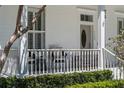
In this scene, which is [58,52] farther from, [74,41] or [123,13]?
[123,13]

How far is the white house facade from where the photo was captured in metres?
14.1

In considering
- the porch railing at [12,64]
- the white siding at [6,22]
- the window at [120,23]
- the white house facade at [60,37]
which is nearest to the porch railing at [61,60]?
the white house facade at [60,37]

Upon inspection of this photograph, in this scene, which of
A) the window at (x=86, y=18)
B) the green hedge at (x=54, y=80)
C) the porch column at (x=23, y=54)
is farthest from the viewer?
the window at (x=86, y=18)

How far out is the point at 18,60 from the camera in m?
13.9

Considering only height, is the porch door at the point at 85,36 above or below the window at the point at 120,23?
below

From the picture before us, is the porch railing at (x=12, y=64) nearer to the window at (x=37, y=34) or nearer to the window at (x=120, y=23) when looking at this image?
the window at (x=37, y=34)

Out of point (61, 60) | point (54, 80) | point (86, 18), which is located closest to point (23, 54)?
point (54, 80)

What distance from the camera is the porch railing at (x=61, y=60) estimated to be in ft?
47.4

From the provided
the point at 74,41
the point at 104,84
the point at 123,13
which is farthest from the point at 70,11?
the point at 104,84

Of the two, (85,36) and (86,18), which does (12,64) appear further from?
(85,36)

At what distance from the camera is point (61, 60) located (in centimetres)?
1566

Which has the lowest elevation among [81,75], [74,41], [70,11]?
[81,75]

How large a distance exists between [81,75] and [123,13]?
8841 millimetres

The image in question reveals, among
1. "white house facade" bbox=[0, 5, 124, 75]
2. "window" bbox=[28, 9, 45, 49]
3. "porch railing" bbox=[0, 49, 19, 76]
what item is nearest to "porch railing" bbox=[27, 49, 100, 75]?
"white house facade" bbox=[0, 5, 124, 75]
